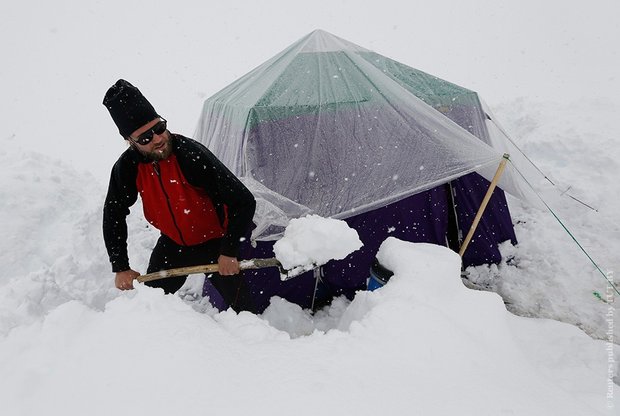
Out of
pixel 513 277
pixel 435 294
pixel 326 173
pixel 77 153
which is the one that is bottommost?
pixel 77 153

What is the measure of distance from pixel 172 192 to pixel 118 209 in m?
0.40

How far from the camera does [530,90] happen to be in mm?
13445

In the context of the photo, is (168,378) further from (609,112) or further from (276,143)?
(609,112)

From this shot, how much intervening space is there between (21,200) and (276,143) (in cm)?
346

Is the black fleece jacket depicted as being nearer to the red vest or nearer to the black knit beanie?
the red vest

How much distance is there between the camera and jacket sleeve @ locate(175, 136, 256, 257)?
7.18ft

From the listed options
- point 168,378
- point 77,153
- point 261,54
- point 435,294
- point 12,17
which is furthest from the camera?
point 12,17

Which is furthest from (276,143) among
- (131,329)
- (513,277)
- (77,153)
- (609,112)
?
(77,153)

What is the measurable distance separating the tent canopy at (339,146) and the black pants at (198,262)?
37 centimetres

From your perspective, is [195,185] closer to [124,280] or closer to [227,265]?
[227,265]

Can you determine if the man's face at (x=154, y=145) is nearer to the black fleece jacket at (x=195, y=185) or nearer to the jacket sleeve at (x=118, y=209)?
the black fleece jacket at (x=195, y=185)

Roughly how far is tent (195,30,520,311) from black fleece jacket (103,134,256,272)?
1.63 feet

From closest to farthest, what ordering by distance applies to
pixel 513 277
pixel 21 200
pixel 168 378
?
1. pixel 168 378
2. pixel 513 277
3. pixel 21 200

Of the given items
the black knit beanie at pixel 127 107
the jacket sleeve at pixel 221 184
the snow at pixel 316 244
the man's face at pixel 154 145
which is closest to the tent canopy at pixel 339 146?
the jacket sleeve at pixel 221 184
